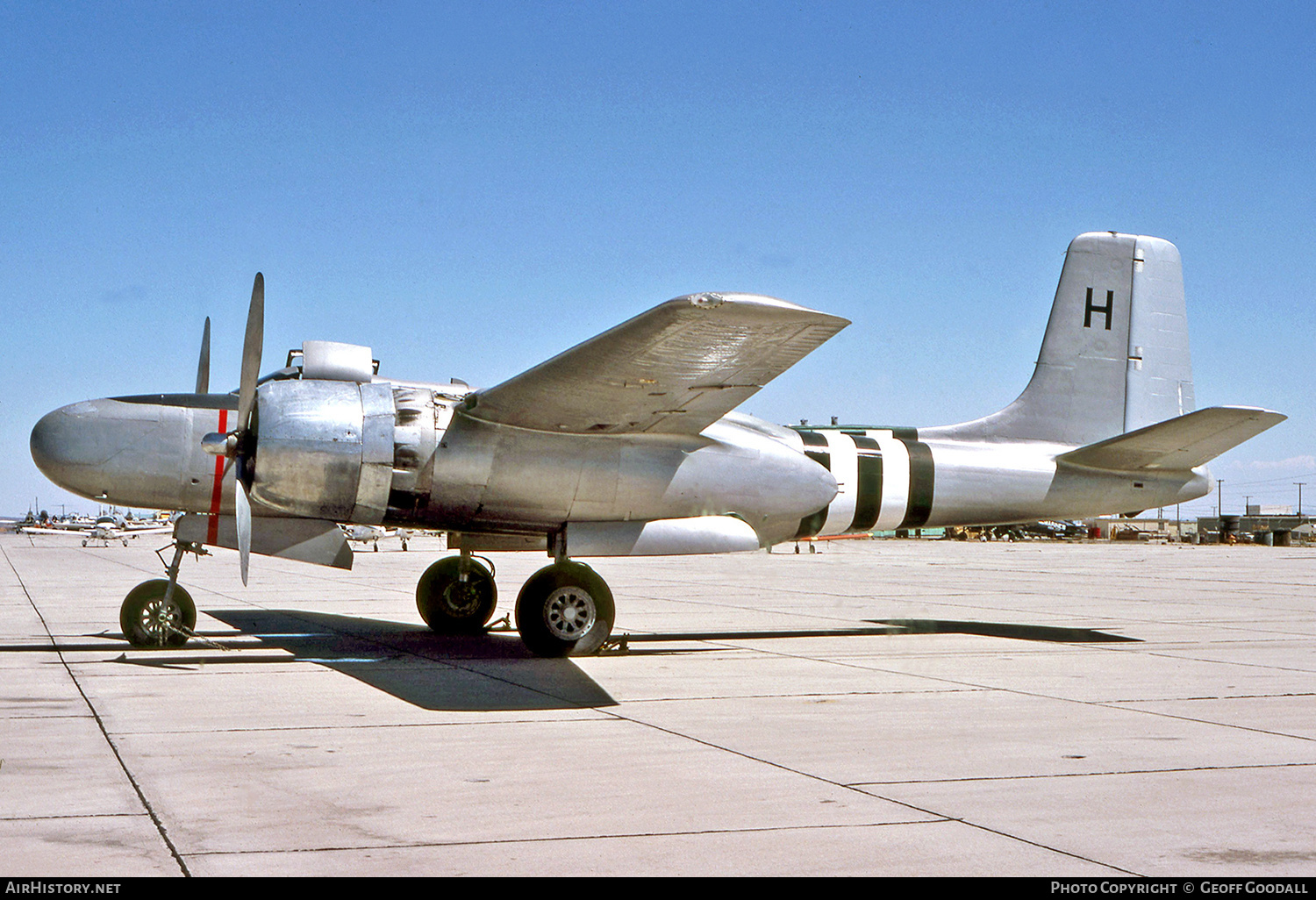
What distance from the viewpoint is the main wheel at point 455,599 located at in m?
15.8

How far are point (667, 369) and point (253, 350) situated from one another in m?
4.26

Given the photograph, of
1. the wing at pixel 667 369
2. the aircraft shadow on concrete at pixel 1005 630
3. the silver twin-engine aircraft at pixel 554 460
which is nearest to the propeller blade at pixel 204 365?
the silver twin-engine aircraft at pixel 554 460

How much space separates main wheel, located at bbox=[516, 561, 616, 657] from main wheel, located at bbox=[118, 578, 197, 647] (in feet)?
12.9

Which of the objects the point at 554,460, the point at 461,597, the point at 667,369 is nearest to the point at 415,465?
the point at 554,460

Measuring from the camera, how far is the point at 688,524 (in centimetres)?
1334

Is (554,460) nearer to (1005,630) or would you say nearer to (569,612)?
(569,612)

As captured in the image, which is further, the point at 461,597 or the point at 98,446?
the point at 461,597

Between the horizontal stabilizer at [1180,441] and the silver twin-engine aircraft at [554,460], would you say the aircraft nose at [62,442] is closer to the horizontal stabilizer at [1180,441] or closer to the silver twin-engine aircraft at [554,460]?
the silver twin-engine aircraft at [554,460]

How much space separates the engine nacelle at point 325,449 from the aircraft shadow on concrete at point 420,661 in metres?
1.72

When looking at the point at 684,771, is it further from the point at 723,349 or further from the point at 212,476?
the point at 212,476

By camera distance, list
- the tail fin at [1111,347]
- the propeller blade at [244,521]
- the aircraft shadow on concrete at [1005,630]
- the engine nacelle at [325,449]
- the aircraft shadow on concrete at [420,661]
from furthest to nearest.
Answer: the tail fin at [1111,347], the aircraft shadow on concrete at [1005,630], the propeller blade at [244,521], the engine nacelle at [325,449], the aircraft shadow on concrete at [420,661]

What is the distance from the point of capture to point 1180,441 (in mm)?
15062

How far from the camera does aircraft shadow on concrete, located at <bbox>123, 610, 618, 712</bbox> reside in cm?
998
